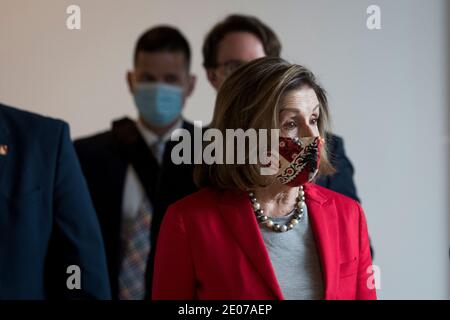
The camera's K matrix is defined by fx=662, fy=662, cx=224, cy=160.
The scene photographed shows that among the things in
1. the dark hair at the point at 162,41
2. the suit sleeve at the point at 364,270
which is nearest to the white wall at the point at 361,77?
the dark hair at the point at 162,41

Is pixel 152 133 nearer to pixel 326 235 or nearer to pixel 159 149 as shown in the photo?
pixel 159 149

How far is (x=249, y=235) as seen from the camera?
3.03ft

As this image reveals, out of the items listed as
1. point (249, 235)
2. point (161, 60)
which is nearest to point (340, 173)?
point (249, 235)

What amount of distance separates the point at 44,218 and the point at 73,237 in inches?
2.4

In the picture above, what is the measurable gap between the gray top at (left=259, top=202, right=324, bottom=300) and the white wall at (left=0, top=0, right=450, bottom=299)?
0.35 m

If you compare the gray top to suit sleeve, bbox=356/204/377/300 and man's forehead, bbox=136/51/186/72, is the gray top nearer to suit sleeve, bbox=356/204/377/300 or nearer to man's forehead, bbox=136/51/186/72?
suit sleeve, bbox=356/204/377/300

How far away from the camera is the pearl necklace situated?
0.94m

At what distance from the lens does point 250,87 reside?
0.94 metres

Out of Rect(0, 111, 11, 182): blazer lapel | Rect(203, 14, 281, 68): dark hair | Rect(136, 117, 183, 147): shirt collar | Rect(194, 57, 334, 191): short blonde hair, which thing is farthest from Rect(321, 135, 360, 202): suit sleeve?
Answer: Rect(0, 111, 11, 182): blazer lapel

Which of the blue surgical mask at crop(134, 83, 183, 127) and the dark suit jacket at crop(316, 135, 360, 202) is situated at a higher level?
the blue surgical mask at crop(134, 83, 183, 127)

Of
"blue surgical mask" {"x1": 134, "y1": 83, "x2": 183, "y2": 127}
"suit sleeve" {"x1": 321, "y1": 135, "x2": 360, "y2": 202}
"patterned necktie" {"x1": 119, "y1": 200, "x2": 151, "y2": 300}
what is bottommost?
"patterned necktie" {"x1": 119, "y1": 200, "x2": 151, "y2": 300}

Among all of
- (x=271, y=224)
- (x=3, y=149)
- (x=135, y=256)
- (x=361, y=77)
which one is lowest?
(x=135, y=256)

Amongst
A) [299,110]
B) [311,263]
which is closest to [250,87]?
[299,110]
